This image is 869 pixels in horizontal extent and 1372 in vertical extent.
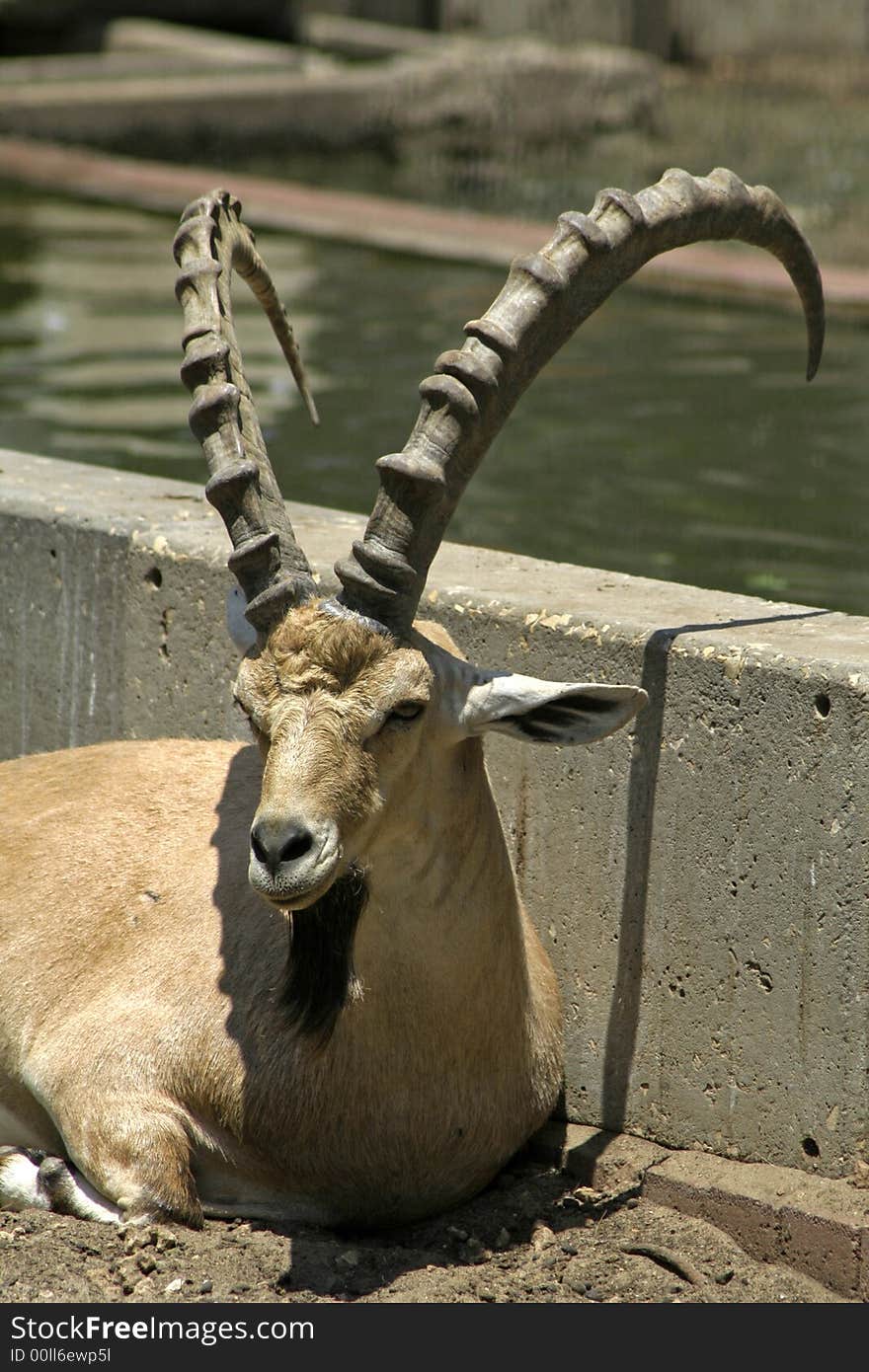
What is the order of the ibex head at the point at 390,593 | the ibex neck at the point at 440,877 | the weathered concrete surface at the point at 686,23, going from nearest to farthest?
1. the ibex head at the point at 390,593
2. the ibex neck at the point at 440,877
3. the weathered concrete surface at the point at 686,23

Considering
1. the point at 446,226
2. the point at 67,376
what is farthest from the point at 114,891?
the point at 446,226

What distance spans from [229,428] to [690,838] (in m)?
1.52

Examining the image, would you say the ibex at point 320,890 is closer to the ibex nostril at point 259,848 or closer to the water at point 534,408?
the ibex nostril at point 259,848

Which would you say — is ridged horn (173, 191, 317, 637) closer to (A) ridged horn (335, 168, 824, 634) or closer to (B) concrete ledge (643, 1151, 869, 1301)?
(A) ridged horn (335, 168, 824, 634)

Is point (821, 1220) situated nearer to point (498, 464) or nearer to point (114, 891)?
point (114, 891)

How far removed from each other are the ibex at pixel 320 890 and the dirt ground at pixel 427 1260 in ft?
0.30

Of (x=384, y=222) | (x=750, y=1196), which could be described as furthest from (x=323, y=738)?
(x=384, y=222)

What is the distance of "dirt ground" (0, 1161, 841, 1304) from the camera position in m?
4.49

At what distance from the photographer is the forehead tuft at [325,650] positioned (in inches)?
167

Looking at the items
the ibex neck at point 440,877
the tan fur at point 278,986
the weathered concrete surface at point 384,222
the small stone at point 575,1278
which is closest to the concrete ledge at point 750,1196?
the tan fur at point 278,986

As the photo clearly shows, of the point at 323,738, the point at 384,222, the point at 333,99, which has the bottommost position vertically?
the point at 323,738

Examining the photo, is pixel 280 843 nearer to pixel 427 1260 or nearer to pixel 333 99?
pixel 427 1260

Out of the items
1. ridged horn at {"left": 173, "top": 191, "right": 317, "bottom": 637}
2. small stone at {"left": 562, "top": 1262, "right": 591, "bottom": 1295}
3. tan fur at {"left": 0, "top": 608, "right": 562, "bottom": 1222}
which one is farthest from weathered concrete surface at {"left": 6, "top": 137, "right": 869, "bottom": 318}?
small stone at {"left": 562, "top": 1262, "right": 591, "bottom": 1295}

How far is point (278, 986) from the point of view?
16.1 ft
